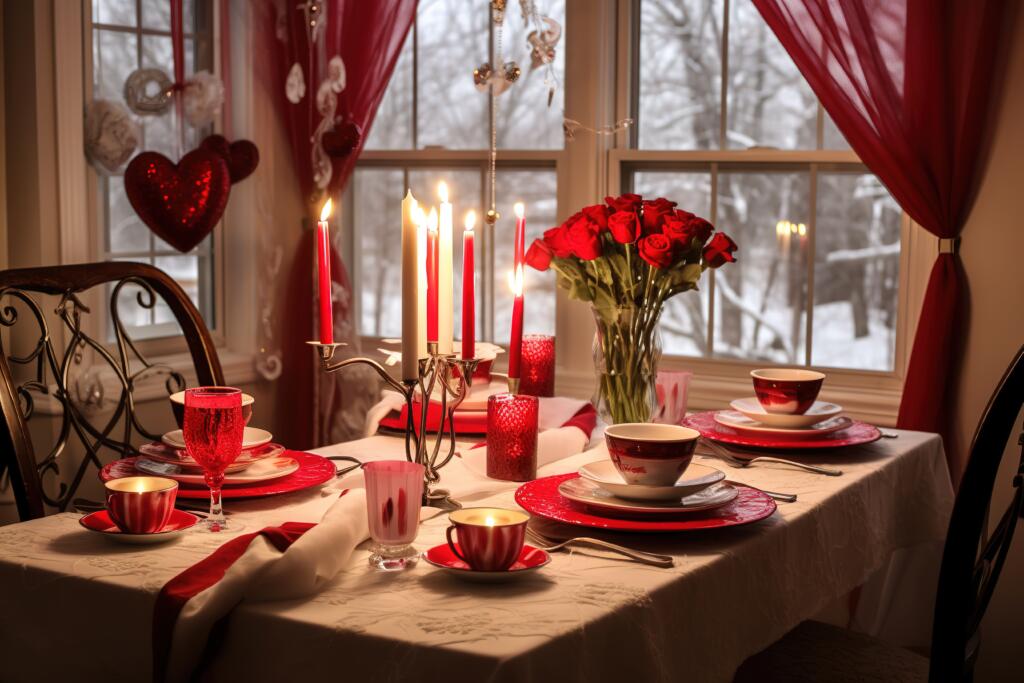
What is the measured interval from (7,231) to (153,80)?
0.58 meters

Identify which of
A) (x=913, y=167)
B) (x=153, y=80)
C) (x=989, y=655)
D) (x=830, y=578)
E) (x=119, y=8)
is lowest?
(x=989, y=655)

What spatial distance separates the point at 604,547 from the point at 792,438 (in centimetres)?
71

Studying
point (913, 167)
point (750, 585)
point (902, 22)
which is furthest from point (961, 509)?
point (902, 22)

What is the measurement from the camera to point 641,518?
1.36 meters

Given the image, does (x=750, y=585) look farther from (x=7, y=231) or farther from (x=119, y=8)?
(x=119, y=8)

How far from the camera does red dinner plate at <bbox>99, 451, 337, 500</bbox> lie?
150 cm

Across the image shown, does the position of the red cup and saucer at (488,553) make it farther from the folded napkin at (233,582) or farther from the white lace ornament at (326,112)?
the white lace ornament at (326,112)

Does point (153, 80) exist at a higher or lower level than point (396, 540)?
higher

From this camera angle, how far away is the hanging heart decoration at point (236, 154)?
10.4 ft

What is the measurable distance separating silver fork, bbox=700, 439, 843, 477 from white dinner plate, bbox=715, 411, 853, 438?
61mm

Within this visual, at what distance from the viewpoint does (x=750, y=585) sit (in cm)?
133

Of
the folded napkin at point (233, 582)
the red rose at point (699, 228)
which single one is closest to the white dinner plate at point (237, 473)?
the folded napkin at point (233, 582)

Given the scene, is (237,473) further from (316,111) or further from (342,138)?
(316,111)

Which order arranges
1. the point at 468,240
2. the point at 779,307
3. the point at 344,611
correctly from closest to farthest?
the point at 344,611, the point at 468,240, the point at 779,307
